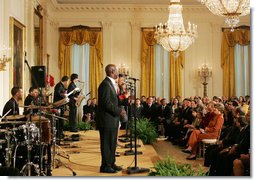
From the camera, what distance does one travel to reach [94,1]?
12.4m

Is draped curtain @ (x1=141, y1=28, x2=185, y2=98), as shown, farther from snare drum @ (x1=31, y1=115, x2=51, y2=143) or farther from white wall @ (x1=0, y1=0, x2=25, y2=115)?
snare drum @ (x1=31, y1=115, x2=51, y2=143)

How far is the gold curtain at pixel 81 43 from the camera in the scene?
40.0 feet

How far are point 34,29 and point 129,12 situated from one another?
3969 millimetres

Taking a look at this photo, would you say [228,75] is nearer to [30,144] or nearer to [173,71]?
[173,71]

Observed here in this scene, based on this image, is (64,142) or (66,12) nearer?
(64,142)

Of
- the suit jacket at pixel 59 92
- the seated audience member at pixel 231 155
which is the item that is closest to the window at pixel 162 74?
the suit jacket at pixel 59 92

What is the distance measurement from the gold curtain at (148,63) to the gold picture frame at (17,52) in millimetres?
5362

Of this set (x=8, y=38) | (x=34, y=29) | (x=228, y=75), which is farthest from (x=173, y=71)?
(x=8, y=38)

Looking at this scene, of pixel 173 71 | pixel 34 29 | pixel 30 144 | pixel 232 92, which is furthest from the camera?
pixel 173 71

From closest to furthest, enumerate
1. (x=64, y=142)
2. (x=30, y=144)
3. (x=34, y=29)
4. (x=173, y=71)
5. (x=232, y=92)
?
1. (x=30, y=144)
2. (x=64, y=142)
3. (x=34, y=29)
4. (x=232, y=92)
5. (x=173, y=71)

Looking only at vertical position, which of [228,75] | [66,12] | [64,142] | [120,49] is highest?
[66,12]

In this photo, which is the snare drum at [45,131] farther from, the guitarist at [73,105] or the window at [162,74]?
the window at [162,74]

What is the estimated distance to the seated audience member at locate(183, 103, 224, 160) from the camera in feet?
24.5

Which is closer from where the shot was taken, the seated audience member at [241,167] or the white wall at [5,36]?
the seated audience member at [241,167]
